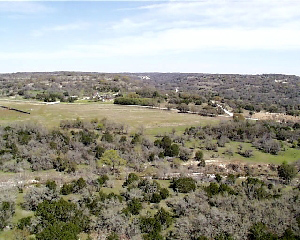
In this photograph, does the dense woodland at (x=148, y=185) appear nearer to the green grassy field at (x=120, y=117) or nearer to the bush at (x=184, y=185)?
the bush at (x=184, y=185)

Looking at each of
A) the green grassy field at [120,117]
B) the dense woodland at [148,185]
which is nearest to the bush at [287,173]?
the dense woodland at [148,185]

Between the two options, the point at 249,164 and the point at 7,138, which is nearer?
the point at 249,164

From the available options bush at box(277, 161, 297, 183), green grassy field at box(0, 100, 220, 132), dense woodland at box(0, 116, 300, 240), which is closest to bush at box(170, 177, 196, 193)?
dense woodland at box(0, 116, 300, 240)

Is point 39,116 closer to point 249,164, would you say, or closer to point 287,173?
point 249,164

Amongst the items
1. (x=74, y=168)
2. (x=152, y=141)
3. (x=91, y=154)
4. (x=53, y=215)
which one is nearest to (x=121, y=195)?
(x=53, y=215)

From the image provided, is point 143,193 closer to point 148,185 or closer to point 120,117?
point 148,185

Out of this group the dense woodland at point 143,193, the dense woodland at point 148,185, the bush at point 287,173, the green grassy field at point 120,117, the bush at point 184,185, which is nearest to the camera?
the dense woodland at point 143,193
